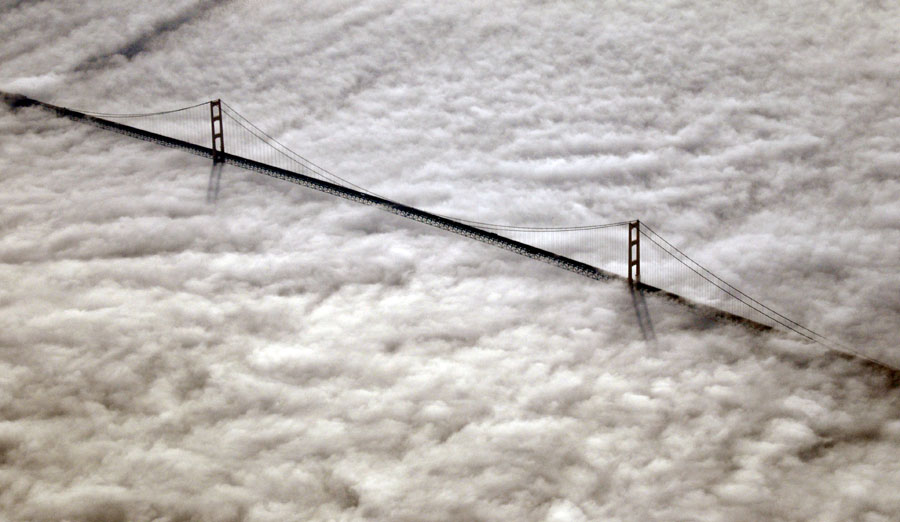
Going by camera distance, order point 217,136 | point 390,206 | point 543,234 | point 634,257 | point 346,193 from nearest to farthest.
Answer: point 634,257 → point 543,234 → point 390,206 → point 346,193 → point 217,136

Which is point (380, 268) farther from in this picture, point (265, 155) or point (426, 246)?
point (265, 155)

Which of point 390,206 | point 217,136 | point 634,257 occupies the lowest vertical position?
point 634,257

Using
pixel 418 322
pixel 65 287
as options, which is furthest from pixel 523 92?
pixel 65 287

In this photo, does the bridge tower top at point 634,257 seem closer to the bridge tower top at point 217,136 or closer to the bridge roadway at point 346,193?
the bridge roadway at point 346,193

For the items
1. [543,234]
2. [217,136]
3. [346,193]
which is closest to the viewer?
[543,234]

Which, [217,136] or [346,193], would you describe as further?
[217,136]

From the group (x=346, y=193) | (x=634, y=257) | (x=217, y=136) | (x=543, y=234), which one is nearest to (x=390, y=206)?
(x=346, y=193)

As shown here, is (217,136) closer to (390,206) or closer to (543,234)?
(390,206)

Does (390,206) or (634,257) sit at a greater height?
(390,206)

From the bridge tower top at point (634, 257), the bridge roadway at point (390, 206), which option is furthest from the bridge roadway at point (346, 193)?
the bridge tower top at point (634, 257)
